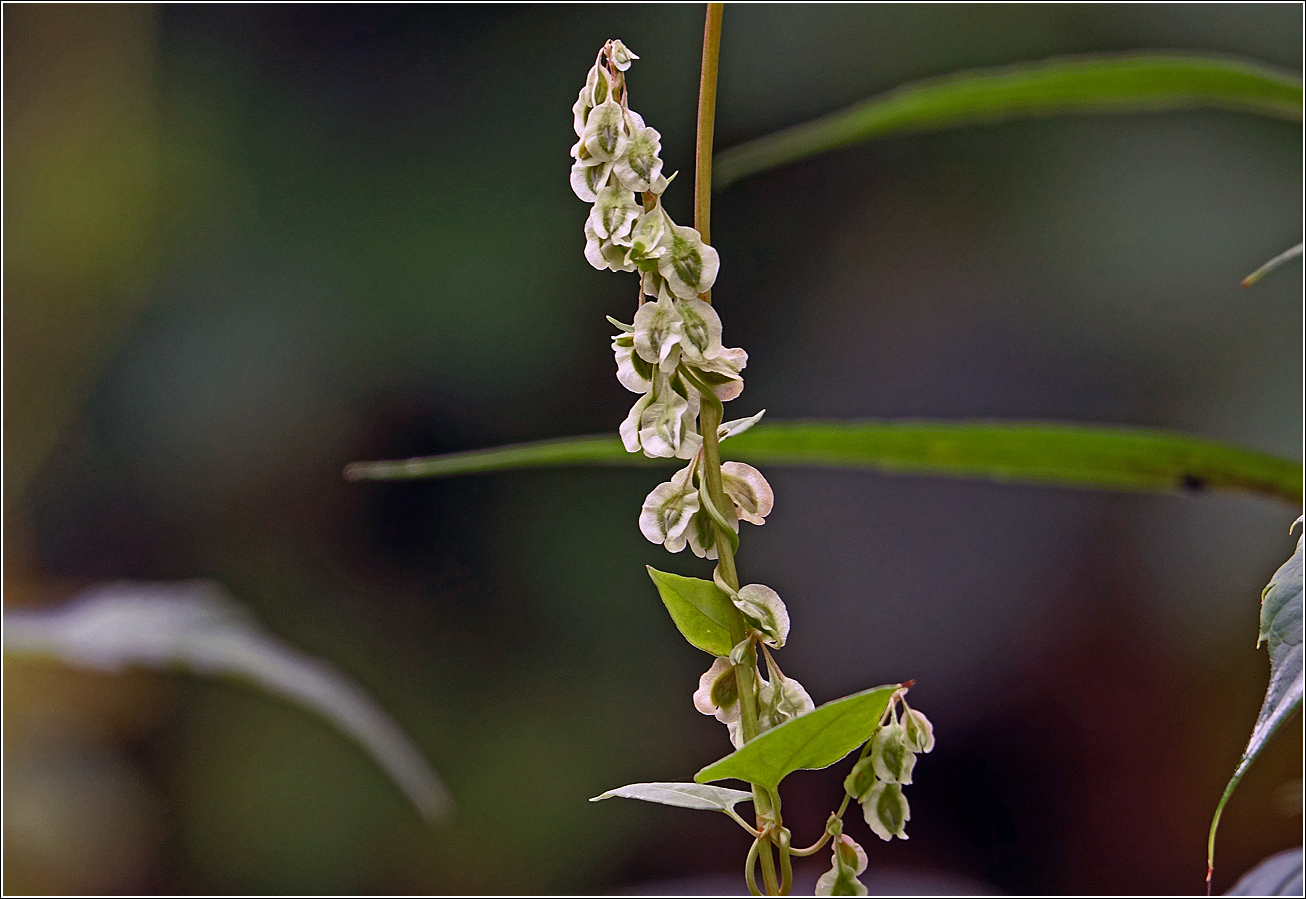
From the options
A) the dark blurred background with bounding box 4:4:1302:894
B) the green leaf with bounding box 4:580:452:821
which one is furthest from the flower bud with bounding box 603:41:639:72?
the dark blurred background with bounding box 4:4:1302:894

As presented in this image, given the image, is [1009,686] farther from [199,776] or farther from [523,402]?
[199,776]

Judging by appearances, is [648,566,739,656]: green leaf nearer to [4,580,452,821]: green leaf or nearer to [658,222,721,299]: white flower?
[658,222,721,299]: white flower

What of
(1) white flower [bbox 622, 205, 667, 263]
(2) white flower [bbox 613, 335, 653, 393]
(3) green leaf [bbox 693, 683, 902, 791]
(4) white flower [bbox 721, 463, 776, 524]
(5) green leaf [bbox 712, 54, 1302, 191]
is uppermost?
(5) green leaf [bbox 712, 54, 1302, 191]

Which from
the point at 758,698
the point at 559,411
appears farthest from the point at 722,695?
the point at 559,411

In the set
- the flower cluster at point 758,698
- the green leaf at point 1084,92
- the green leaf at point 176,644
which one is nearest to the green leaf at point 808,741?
the flower cluster at point 758,698

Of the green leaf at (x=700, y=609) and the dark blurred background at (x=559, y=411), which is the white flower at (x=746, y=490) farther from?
the dark blurred background at (x=559, y=411)

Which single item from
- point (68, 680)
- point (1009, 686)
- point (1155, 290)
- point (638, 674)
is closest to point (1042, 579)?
point (1009, 686)
